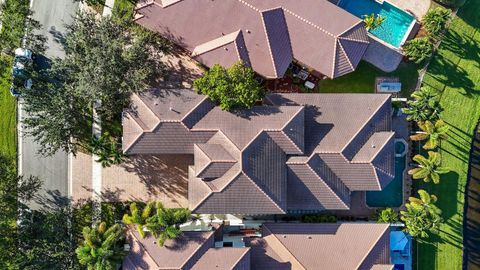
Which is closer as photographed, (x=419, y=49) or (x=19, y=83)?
(x=419, y=49)

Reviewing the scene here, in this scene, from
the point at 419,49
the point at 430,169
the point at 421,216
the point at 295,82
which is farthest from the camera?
the point at 295,82

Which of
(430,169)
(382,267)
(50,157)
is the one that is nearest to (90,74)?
(50,157)

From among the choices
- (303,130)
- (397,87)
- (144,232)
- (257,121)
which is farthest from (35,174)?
(397,87)

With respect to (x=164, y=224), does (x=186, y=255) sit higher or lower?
lower

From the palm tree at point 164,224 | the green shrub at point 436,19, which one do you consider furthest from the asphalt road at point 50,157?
the green shrub at point 436,19

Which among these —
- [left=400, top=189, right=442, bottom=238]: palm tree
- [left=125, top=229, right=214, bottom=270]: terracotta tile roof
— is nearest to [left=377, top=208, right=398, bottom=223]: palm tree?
[left=400, top=189, right=442, bottom=238]: palm tree

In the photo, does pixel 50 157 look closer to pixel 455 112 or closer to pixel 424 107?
pixel 424 107
